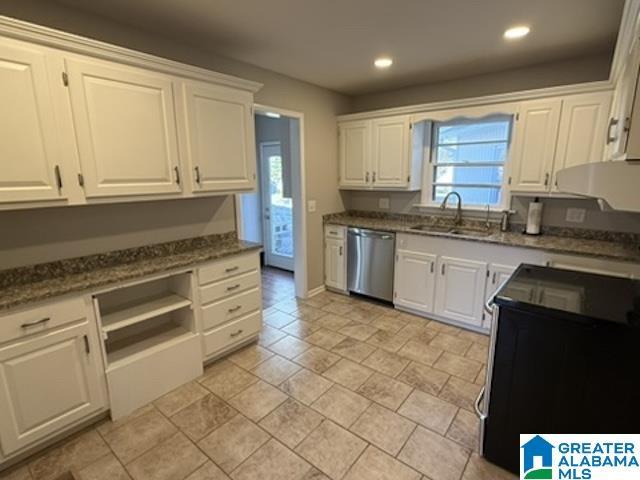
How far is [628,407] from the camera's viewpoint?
4.63 ft

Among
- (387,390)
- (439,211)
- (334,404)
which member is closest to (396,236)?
(439,211)

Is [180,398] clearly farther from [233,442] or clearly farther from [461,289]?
[461,289]

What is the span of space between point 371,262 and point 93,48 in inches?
119

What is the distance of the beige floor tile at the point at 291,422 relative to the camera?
6.46 ft

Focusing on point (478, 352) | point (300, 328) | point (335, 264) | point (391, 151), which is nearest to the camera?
point (478, 352)

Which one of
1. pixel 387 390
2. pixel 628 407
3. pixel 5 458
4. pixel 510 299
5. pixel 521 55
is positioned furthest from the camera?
pixel 521 55

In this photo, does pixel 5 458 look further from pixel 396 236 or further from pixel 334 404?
pixel 396 236

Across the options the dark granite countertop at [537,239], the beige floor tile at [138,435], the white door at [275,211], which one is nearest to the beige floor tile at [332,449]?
the beige floor tile at [138,435]

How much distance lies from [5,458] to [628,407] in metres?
3.03

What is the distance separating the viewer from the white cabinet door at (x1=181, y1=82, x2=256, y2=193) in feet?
7.86

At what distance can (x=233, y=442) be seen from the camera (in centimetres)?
193

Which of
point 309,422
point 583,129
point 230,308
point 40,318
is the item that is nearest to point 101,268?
point 40,318

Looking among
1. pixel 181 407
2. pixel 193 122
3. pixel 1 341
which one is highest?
pixel 193 122

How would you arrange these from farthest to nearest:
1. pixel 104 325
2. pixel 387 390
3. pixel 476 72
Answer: pixel 476 72 < pixel 387 390 < pixel 104 325
